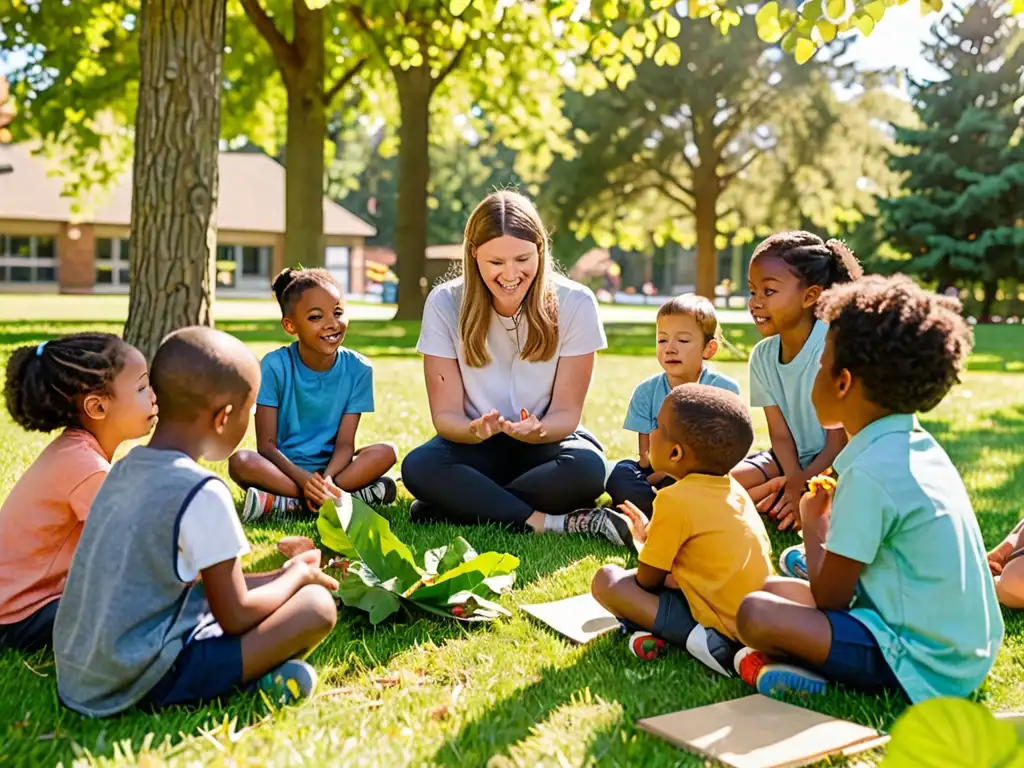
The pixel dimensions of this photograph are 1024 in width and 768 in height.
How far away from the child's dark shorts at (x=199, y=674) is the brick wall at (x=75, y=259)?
136 ft

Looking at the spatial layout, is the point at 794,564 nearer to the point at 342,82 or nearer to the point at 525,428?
the point at 525,428

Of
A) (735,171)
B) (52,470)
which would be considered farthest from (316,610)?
(735,171)

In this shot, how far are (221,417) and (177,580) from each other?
1.39 feet

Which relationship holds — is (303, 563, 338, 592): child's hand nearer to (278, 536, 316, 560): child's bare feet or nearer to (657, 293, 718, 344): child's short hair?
(278, 536, 316, 560): child's bare feet

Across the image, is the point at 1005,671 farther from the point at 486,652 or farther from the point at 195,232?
the point at 195,232

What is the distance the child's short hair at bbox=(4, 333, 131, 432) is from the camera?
3.00 m

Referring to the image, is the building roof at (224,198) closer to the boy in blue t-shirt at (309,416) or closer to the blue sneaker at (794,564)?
the boy in blue t-shirt at (309,416)

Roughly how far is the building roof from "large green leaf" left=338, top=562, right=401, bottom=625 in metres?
35.5

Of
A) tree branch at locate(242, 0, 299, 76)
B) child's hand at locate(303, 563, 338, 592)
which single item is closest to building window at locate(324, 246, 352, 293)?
tree branch at locate(242, 0, 299, 76)

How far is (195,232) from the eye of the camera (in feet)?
27.8

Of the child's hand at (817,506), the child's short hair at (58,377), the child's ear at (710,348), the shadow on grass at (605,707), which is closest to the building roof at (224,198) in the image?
the child's ear at (710,348)

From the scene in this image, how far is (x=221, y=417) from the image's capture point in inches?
101

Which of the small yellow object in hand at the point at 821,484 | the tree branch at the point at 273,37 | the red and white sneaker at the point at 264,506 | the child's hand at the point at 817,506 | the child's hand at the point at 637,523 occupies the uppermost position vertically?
the tree branch at the point at 273,37

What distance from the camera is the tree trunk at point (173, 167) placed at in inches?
327
